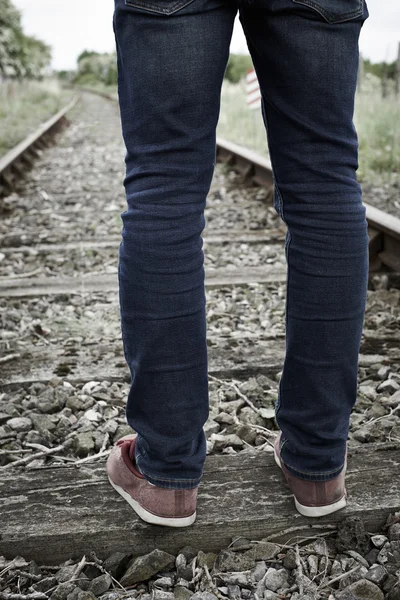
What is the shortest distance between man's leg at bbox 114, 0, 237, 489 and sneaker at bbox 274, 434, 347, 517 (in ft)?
0.81

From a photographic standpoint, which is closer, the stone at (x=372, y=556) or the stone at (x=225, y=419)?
the stone at (x=372, y=556)

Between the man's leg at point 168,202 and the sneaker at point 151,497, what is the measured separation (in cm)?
6

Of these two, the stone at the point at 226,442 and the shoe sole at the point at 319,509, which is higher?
the shoe sole at the point at 319,509

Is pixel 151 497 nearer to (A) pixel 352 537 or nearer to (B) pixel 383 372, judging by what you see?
(A) pixel 352 537

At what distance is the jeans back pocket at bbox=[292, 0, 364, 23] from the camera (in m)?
1.09

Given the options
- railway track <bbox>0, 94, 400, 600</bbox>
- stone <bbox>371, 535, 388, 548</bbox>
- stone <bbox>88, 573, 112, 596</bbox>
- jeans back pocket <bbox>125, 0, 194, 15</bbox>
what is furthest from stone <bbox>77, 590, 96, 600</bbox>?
jeans back pocket <bbox>125, 0, 194, 15</bbox>

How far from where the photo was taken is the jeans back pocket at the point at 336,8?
3.58 feet

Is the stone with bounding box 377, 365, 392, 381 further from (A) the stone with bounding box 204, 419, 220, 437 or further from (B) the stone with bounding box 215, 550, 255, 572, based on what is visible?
(B) the stone with bounding box 215, 550, 255, 572

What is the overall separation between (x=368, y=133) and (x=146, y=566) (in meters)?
7.03

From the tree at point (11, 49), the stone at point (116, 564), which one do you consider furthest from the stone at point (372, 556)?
the tree at point (11, 49)


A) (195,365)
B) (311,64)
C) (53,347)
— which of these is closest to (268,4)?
(311,64)

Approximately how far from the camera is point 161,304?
47.1 inches

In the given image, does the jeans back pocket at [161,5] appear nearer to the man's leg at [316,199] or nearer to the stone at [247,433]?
the man's leg at [316,199]

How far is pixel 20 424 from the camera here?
6.52ft
